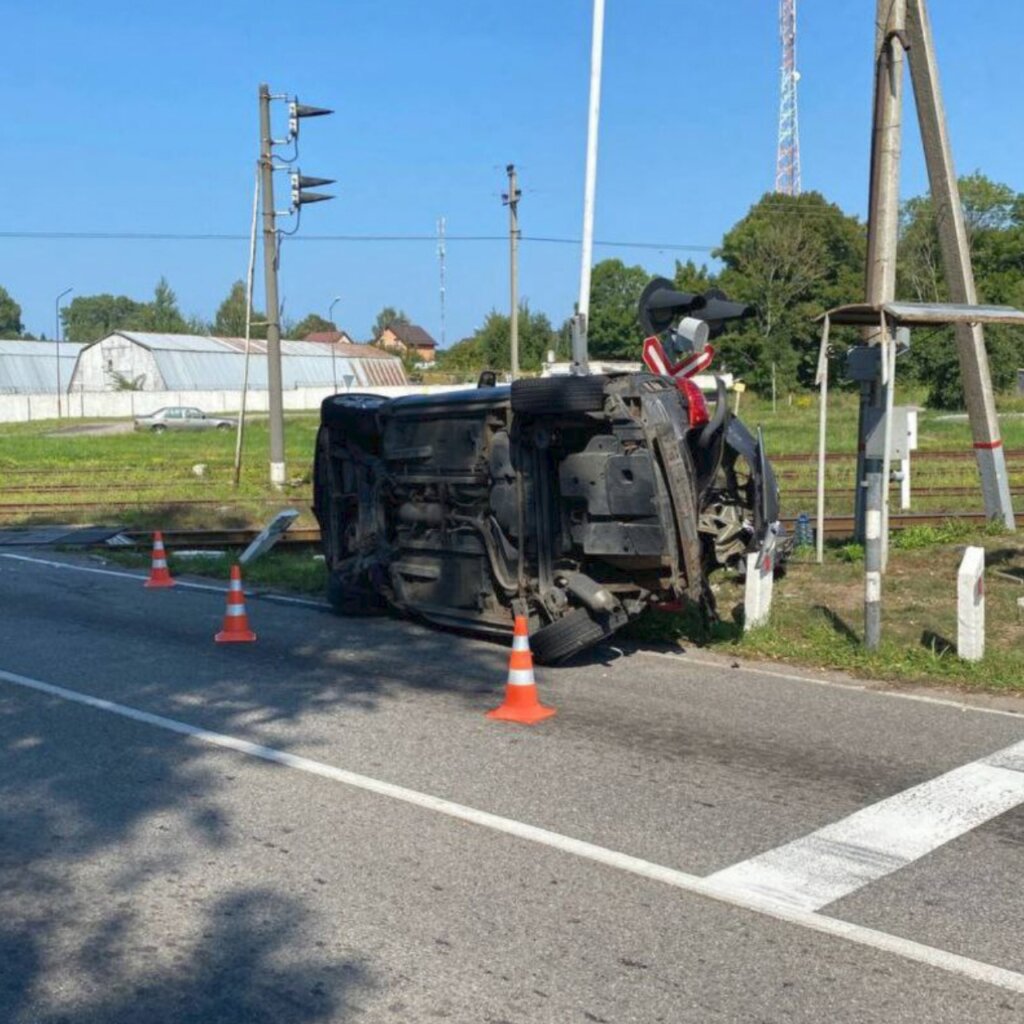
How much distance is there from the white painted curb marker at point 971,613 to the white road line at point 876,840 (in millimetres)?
2499

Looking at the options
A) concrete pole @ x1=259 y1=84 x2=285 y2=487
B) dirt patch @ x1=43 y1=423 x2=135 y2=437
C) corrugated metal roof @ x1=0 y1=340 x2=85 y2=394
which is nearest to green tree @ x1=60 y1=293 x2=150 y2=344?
corrugated metal roof @ x1=0 y1=340 x2=85 y2=394

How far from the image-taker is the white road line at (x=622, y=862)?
14.1 ft

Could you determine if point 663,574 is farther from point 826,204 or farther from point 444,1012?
point 826,204

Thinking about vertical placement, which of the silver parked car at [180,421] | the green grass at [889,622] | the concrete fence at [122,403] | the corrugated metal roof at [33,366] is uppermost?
the corrugated metal roof at [33,366]

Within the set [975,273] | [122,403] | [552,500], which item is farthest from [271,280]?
[122,403]

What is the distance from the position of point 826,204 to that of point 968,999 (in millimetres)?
70076

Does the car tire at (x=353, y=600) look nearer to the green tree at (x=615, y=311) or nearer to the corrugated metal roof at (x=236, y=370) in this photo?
the green tree at (x=615, y=311)

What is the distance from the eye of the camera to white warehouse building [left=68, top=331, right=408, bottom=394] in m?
85.2

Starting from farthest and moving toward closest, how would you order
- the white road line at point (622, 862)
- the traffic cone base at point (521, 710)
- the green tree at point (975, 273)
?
the green tree at point (975, 273), the traffic cone base at point (521, 710), the white road line at point (622, 862)

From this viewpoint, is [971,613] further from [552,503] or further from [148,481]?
[148,481]

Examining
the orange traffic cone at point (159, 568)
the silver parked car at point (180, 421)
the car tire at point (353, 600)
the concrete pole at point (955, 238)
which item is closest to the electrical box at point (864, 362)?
the concrete pole at point (955, 238)

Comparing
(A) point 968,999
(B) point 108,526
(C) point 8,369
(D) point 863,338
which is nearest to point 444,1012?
(A) point 968,999

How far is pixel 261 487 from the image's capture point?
25.4 meters

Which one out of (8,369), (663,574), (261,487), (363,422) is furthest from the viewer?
(8,369)
